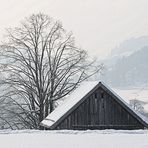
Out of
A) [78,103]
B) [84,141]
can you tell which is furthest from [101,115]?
[84,141]

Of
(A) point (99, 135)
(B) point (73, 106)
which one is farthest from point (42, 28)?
(A) point (99, 135)

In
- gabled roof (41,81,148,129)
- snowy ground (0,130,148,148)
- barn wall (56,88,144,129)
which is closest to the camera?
snowy ground (0,130,148,148)

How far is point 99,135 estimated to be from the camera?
37.5ft

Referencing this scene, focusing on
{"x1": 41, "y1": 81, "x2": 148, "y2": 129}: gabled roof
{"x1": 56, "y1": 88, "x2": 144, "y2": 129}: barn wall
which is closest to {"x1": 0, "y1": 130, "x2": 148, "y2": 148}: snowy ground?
{"x1": 41, "y1": 81, "x2": 148, "y2": 129}: gabled roof

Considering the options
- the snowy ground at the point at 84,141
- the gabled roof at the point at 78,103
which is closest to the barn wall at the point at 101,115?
the gabled roof at the point at 78,103

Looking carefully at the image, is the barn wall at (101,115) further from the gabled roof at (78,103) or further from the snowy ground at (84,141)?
the snowy ground at (84,141)

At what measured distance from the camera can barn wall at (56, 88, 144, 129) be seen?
64.4 feet

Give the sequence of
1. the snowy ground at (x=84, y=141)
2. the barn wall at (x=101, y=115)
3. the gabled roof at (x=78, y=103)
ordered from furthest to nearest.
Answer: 1. the barn wall at (x=101, y=115)
2. the gabled roof at (x=78, y=103)
3. the snowy ground at (x=84, y=141)

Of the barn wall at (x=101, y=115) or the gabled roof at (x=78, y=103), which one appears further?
the barn wall at (x=101, y=115)

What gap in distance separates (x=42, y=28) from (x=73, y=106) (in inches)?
412

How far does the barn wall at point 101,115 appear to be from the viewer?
64.4 feet

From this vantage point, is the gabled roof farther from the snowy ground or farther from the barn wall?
the snowy ground

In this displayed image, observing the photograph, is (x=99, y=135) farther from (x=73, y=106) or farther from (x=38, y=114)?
(x=38, y=114)

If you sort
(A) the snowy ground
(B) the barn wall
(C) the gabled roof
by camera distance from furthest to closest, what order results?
(B) the barn wall
(C) the gabled roof
(A) the snowy ground
